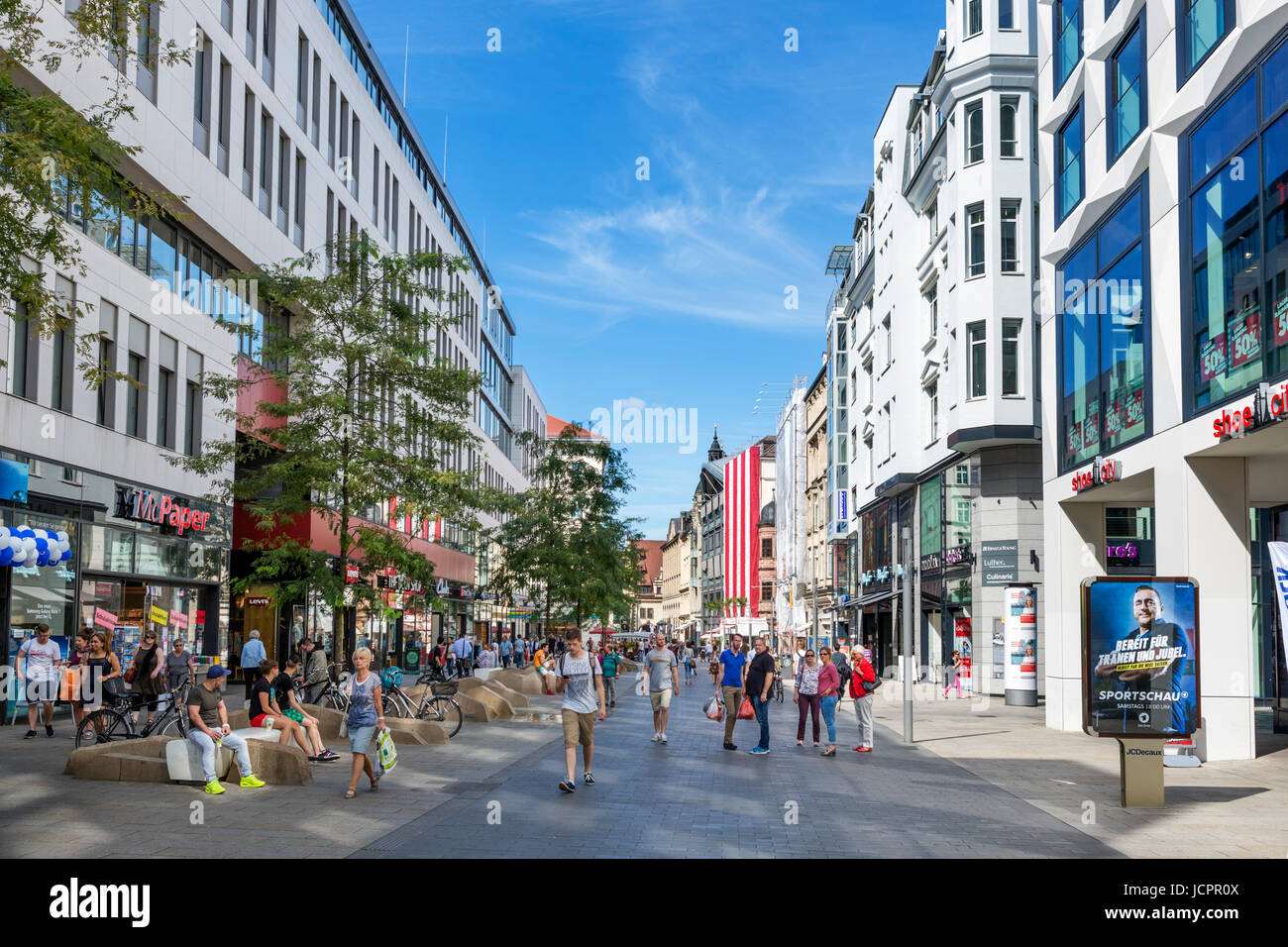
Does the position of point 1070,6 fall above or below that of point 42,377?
above

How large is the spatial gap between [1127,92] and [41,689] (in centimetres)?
2007

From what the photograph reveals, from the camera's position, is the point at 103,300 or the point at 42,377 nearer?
the point at 42,377

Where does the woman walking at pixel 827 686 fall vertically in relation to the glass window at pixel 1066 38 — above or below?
below

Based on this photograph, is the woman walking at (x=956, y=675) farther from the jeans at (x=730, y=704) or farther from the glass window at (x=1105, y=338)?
the jeans at (x=730, y=704)

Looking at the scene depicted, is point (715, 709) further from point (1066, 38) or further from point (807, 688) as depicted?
point (1066, 38)

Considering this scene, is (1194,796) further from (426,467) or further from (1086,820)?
(426,467)

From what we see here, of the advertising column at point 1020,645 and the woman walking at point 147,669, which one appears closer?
the woman walking at point 147,669

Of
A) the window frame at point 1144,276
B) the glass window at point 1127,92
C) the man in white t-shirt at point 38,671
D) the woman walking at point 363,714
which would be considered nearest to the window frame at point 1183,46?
the glass window at point 1127,92

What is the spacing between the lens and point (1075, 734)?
22.4 meters

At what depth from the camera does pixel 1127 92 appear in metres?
20.2

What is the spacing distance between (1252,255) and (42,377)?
66.1 feet

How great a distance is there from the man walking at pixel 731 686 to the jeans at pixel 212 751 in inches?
333

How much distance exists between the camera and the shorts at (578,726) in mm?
13828
